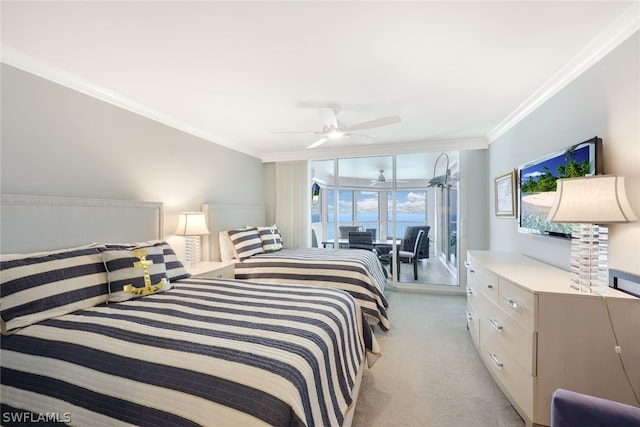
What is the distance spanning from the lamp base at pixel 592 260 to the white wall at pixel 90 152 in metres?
3.57

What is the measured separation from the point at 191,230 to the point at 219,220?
814mm

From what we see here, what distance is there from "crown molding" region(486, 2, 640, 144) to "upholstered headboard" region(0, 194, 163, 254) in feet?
12.6

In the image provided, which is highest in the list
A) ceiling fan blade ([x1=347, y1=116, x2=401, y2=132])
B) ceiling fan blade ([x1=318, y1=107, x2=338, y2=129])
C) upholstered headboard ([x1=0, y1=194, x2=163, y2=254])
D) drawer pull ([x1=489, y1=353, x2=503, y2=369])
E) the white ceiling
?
the white ceiling

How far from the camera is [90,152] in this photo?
91.4 inches

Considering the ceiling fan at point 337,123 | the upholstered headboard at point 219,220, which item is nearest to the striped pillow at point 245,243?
the upholstered headboard at point 219,220

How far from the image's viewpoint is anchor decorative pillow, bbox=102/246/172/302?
1828mm

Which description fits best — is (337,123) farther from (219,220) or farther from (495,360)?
(495,360)

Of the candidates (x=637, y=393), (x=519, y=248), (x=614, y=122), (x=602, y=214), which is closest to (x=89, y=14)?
(x=602, y=214)

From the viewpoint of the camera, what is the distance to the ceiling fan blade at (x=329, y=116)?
2.67 m

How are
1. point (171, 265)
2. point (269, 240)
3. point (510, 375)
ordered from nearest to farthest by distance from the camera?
point (510, 375) < point (171, 265) < point (269, 240)

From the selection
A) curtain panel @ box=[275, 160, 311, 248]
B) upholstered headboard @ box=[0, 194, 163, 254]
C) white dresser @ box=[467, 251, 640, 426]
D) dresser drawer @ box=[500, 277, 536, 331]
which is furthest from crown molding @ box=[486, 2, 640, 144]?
upholstered headboard @ box=[0, 194, 163, 254]

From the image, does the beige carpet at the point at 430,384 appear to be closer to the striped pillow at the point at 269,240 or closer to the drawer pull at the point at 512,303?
the drawer pull at the point at 512,303

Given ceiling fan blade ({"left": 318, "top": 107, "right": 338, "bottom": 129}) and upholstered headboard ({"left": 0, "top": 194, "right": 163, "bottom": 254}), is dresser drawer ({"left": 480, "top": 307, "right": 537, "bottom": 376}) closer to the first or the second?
ceiling fan blade ({"left": 318, "top": 107, "right": 338, "bottom": 129})

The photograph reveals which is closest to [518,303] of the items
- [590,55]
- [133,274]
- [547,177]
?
[547,177]
